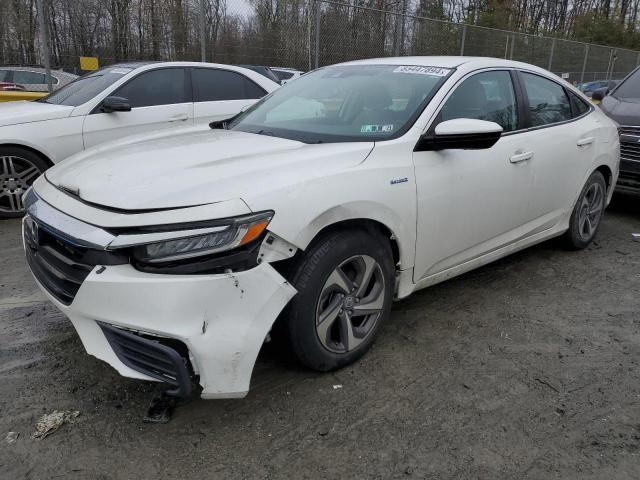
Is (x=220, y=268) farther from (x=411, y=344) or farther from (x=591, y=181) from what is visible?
(x=591, y=181)

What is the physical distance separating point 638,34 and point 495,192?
143ft

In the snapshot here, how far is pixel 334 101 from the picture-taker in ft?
11.3

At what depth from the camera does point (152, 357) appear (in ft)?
6.97

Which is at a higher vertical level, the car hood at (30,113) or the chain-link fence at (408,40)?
the chain-link fence at (408,40)

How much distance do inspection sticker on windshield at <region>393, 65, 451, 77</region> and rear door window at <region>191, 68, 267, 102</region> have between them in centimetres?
338

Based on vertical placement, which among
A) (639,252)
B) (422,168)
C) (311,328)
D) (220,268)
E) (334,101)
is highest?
(334,101)

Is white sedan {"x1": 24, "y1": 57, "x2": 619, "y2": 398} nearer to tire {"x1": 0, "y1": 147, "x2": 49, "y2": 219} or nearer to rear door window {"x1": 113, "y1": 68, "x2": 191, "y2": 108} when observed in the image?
rear door window {"x1": 113, "y1": 68, "x2": 191, "y2": 108}

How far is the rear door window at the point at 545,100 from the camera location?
393 cm

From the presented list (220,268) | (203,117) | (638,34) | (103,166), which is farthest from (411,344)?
(638,34)

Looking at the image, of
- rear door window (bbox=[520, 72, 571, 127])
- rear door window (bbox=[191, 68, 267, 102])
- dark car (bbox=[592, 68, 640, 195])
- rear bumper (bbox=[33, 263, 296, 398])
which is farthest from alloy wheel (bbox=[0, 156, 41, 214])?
dark car (bbox=[592, 68, 640, 195])

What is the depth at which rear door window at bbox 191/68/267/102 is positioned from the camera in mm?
6279

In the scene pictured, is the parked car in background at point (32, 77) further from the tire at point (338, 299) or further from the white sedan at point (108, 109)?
the tire at point (338, 299)

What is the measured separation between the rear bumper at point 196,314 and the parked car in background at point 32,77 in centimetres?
820

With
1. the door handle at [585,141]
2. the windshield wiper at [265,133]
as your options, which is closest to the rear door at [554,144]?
the door handle at [585,141]
